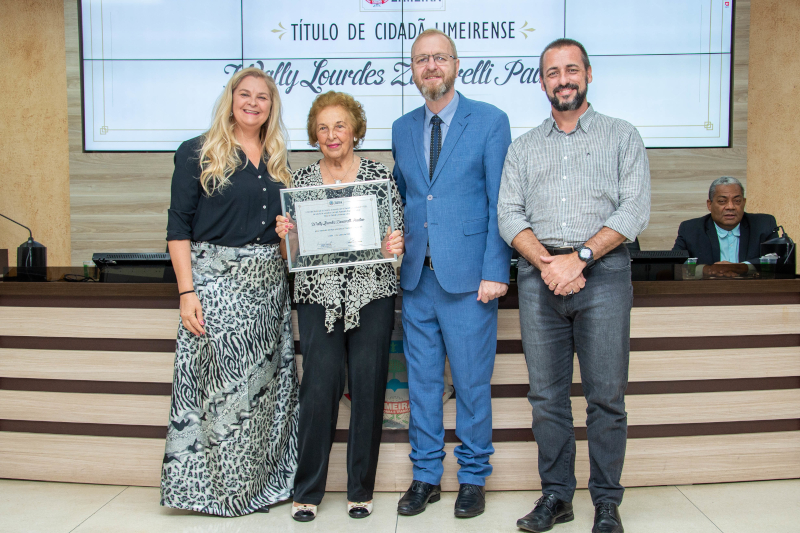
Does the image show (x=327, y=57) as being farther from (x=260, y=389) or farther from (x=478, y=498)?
(x=478, y=498)

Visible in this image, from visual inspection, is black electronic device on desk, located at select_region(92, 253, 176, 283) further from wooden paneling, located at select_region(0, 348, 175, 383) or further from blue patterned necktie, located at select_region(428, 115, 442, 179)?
blue patterned necktie, located at select_region(428, 115, 442, 179)

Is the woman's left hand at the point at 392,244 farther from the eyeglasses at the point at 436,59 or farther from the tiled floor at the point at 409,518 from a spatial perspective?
the tiled floor at the point at 409,518

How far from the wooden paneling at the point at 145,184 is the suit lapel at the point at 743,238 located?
2.27 ft

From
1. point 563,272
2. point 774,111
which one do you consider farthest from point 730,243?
point 563,272

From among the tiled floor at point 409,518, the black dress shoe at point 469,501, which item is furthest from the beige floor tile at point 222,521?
the black dress shoe at point 469,501

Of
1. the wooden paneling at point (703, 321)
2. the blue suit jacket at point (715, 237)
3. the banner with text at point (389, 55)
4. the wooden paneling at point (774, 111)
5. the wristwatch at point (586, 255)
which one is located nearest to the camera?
the wristwatch at point (586, 255)

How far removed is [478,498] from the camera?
228cm

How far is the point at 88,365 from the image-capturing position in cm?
256

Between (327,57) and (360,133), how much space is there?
91.7 inches

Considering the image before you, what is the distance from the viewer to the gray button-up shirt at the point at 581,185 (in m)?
2.03

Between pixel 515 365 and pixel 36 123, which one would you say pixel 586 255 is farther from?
pixel 36 123

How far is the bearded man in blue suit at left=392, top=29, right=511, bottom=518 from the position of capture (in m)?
2.15

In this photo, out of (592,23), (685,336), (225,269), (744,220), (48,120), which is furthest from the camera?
(48,120)

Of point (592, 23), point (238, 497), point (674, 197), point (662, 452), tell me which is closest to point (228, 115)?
point (238, 497)
